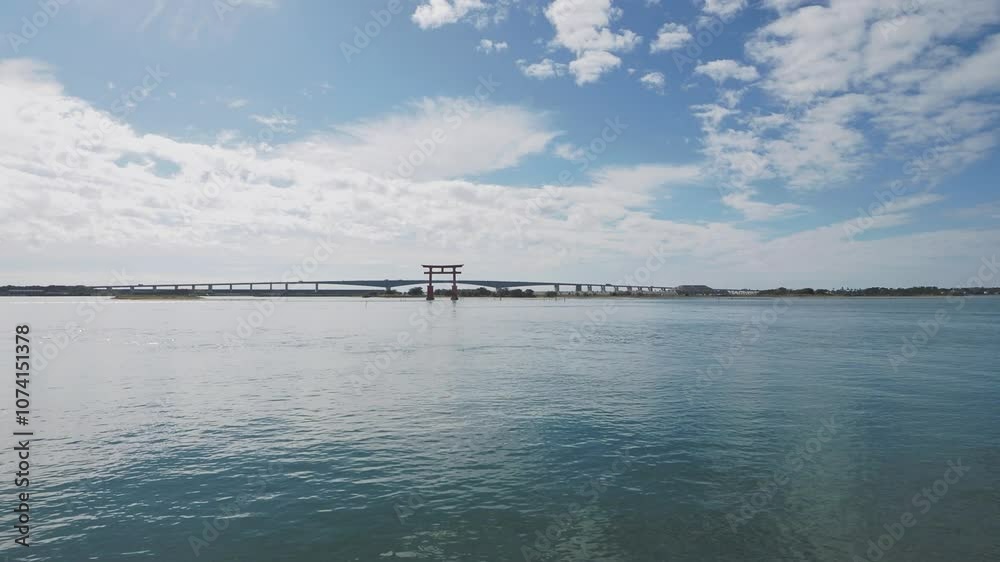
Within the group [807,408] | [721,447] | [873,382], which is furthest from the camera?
[873,382]

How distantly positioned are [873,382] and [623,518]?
2347cm

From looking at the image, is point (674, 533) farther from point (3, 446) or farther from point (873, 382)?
point (873, 382)

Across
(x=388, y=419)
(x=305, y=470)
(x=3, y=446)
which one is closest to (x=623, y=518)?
(x=305, y=470)

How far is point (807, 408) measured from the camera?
71.8 ft

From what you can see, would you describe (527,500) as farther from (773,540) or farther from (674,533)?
(773,540)

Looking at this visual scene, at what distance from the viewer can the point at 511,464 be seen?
48.8 ft

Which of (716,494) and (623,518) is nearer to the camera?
(623,518)

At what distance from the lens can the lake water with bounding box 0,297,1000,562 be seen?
10.5 metres

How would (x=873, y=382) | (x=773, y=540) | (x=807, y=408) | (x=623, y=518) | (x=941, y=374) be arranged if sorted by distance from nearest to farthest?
(x=773, y=540), (x=623, y=518), (x=807, y=408), (x=873, y=382), (x=941, y=374)

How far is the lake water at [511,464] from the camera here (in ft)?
34.4

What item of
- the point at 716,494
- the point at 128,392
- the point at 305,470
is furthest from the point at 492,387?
Result: the point at 128,392

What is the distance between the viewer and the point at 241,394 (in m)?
25.0

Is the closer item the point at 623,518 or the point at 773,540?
the point at 773,540

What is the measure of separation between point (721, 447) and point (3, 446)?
21.5 metres
